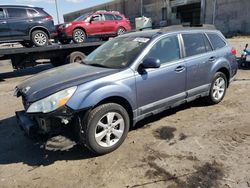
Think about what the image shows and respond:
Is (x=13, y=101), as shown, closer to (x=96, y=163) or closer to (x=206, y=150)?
(x=96, y=163)

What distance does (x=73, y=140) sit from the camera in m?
3.45

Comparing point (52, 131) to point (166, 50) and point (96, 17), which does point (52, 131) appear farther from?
point (96, 17)

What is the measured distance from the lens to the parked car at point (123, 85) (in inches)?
132

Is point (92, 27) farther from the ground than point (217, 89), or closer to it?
farther from the ground

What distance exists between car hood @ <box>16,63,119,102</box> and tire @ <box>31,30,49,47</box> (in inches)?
254

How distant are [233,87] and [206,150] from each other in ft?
12.5

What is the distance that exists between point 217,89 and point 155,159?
107 inches

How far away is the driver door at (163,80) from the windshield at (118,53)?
23 cm

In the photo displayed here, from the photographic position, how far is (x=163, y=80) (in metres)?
4.27

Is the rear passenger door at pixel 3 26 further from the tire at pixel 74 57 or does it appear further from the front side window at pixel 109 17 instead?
the front side window at pixel 109 17

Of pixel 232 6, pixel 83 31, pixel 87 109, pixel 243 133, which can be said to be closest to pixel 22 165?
pixel 87 109

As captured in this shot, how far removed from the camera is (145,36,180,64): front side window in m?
4.24

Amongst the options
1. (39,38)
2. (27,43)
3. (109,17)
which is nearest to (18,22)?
(39,38)

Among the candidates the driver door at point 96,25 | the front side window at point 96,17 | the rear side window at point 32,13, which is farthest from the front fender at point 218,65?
the front side window at point 96,17
